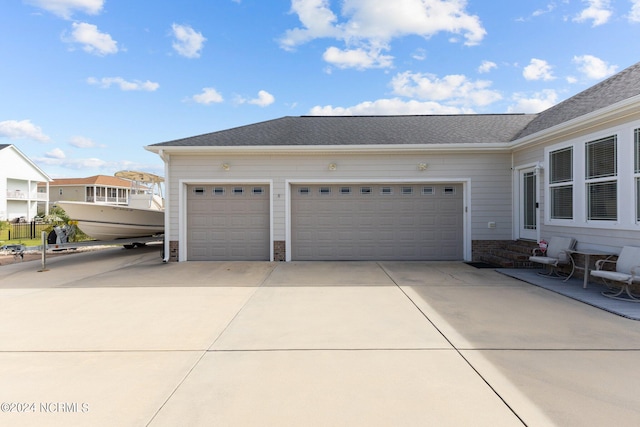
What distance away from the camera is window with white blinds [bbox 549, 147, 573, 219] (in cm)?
752

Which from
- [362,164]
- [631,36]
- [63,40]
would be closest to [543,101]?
[631,36]

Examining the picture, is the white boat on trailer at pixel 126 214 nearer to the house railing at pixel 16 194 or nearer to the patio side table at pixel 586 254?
the patio side table at pixel 586 254

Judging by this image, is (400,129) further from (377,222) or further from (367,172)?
(377,222)

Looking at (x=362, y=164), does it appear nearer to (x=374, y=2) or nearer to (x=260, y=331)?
(x=374, y=2)

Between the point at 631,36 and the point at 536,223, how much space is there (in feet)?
19.2

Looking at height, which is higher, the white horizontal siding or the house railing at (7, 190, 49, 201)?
the house railing at (7, 190, 49, 201)

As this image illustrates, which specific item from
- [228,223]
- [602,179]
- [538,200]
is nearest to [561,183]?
[538,200]

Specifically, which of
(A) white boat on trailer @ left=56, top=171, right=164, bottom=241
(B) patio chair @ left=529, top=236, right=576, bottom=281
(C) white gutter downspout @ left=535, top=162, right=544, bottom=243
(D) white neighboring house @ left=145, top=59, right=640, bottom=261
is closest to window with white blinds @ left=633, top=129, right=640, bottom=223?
(B) patio chair @ left=529, top=236, right=576, bottom=281

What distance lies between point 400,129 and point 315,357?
893cm

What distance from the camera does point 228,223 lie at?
9.97m

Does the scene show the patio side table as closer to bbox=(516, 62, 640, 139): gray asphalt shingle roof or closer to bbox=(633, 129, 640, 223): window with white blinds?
bbox=(633, 129, 640, 223): window with white blinds

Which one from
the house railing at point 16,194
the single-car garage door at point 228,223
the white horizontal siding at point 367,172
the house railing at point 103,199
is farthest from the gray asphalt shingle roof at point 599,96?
the house railing at point 103,199

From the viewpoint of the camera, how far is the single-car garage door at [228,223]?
9922 millimetres

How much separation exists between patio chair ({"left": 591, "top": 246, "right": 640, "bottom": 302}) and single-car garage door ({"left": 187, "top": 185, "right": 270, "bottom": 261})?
762 centimetres
